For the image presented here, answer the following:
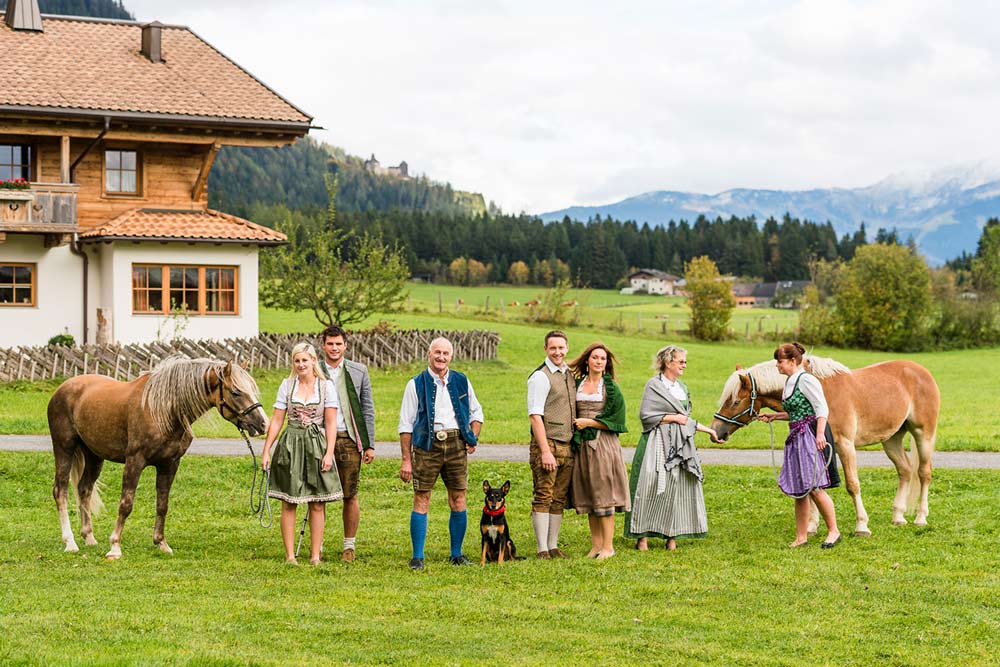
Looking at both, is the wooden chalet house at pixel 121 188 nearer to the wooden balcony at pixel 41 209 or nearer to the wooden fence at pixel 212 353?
the wooden balcony at pixel 41 209

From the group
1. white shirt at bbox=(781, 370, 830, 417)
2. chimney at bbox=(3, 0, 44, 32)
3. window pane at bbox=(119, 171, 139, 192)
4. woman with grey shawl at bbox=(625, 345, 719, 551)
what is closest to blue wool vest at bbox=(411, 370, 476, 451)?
woman with grey shawl at bbox=(625, 345, 719, 551)

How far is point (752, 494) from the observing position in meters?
14.0

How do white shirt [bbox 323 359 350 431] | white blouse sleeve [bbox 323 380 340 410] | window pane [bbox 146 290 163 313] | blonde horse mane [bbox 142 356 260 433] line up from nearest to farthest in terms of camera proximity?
white blouse sleeve [bbox 323 380 340 410] < white shirt [bbox 323 359 350 431] < blonde horse mane [bbox 142 356 260 433] < window pane [bbox 146 290 163 313]

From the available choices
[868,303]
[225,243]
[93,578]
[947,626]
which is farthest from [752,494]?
[868,303]

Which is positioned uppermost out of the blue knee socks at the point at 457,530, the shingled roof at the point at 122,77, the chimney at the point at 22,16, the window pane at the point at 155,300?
the chimney at the point at 22,16

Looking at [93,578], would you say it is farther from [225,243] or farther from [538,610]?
[225,243]

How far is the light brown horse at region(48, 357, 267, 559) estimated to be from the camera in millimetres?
10258

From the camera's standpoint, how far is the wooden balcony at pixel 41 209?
27.5 metres

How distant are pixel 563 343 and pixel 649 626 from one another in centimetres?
307

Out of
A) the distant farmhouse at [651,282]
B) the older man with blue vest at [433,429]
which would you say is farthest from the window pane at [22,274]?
the distant farmhouse at [651,282]

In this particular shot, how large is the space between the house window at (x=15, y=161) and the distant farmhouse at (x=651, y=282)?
9510 centimetres

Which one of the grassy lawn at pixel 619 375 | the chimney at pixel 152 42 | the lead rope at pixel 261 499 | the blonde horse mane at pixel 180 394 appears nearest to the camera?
the lead rope at pixel 261 499

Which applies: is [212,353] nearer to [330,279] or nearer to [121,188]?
[121,188]

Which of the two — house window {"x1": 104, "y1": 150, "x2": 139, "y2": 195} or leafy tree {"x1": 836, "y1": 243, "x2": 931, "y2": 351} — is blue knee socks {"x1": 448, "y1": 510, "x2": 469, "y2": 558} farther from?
leafy tree {"x1": 836, "y1": 243, "x2": 931, "y2": 351}
